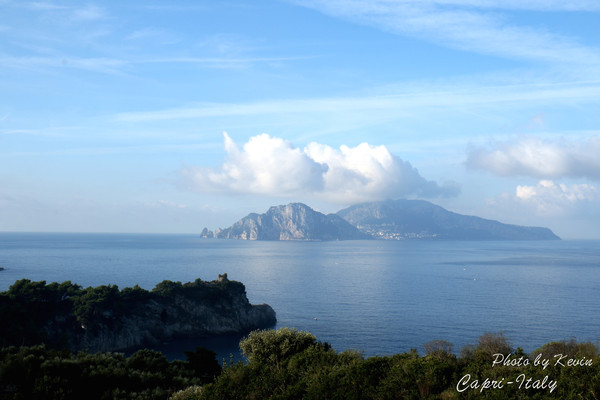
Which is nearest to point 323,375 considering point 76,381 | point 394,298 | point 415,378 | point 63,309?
point 415,378

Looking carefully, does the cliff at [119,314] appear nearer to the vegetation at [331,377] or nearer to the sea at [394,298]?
the sea at [394,298]

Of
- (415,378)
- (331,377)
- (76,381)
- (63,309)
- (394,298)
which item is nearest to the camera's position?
(415,378)

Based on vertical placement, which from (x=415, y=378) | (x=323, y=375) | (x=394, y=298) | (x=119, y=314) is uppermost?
(x=415, y=378)

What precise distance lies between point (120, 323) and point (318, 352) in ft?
182

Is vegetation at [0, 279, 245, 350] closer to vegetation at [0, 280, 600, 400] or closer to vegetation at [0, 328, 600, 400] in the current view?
vegetation at [0, 280, 600, 400]

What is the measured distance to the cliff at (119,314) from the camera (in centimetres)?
6253

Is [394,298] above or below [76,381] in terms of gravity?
below

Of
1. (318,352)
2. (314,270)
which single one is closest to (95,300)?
(318,352)

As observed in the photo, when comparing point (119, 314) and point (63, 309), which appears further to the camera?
point (119, 314)

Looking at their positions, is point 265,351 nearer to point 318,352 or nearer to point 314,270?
point 318,352

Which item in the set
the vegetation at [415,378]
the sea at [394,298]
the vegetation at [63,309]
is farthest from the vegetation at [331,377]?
the vegetation at [63,309]

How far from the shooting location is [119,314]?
70.4m

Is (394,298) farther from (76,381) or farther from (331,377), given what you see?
(76,381)

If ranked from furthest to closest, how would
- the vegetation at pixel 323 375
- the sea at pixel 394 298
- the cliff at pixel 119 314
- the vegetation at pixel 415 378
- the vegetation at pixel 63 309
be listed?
1. the sea at pixel 394 298
2. the cliff at pixel 119 314
3. the vegetation at pixel 63 309
4. the vegetation at pixel 323 375
5. the vegetation at pixel 415 378
